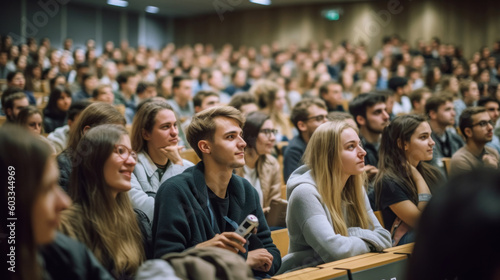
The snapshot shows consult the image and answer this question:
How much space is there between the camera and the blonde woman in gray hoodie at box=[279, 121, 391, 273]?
2.17 m

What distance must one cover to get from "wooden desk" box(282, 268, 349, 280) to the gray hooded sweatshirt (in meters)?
0.37

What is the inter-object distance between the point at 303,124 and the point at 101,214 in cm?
237

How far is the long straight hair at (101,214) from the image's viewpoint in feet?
5.55

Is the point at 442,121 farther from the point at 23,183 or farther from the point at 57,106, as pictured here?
the point at 23,183

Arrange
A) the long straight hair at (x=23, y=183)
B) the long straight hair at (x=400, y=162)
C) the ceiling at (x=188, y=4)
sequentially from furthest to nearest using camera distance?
the ceiling at (x=188, y=4), the long straight hair at (x=400, y=162), the long straight hair at (x=23, y=183)

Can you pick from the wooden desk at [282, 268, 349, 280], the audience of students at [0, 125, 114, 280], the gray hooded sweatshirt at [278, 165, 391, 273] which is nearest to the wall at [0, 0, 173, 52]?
the gray hooded sweatshirt at [278, 165, 391, 273]

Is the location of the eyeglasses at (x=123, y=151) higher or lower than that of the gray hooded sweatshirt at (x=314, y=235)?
higher

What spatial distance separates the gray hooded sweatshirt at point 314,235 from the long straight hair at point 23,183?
1.30 metres

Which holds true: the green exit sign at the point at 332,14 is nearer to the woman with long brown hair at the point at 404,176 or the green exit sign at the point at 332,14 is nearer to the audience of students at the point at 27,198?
the woman with long brown hair at the point at 404,176

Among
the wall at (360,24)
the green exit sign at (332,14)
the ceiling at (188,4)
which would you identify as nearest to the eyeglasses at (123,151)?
the ceiling at (188,4)

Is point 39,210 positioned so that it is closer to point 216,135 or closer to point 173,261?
point 173,261

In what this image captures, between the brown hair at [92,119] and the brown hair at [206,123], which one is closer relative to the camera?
the brown hair at [206,123]

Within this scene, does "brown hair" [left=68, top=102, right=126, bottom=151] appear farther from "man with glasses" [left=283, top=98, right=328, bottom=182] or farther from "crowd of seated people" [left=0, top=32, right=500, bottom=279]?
"man with glasses" [left=283, top=98, right=328, bottom=182]

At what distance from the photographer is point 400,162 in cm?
279
